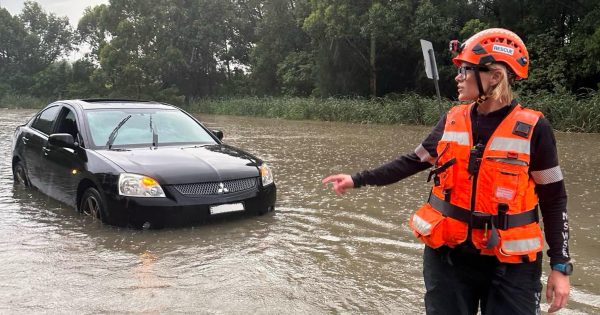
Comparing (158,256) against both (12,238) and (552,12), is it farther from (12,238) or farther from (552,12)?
(552,12)

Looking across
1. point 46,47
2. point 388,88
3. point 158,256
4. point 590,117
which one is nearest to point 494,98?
point 158,256

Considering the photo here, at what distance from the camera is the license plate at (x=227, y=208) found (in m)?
5.88

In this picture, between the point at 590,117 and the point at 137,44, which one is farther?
the point at 137,44

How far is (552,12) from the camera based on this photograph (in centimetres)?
3042

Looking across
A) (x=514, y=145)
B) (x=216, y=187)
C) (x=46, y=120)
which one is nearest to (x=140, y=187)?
(x=216, y=187)

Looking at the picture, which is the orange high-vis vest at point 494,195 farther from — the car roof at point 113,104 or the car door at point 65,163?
Answer: the car roof at point 113,104

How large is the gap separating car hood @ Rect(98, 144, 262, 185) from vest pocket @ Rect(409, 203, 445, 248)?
12.3 ft

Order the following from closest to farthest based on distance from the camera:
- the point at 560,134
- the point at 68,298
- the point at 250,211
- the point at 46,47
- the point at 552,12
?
the point at 68,298 < the point at 250,211 < the point at 560,134 < the point at 552,12 < the point at 46,47

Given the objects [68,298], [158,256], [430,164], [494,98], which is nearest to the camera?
[494,98]

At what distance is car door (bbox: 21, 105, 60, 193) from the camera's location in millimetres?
7520

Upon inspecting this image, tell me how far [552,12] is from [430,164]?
31.8 meters

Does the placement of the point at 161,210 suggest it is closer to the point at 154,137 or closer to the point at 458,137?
the point at 154,137

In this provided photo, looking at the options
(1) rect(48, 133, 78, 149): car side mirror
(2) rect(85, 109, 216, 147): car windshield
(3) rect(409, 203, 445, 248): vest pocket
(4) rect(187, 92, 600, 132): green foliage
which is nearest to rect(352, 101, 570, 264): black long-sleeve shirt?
(3) rect(409, 203, 445, 248): vest pocket

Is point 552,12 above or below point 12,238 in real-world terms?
above
